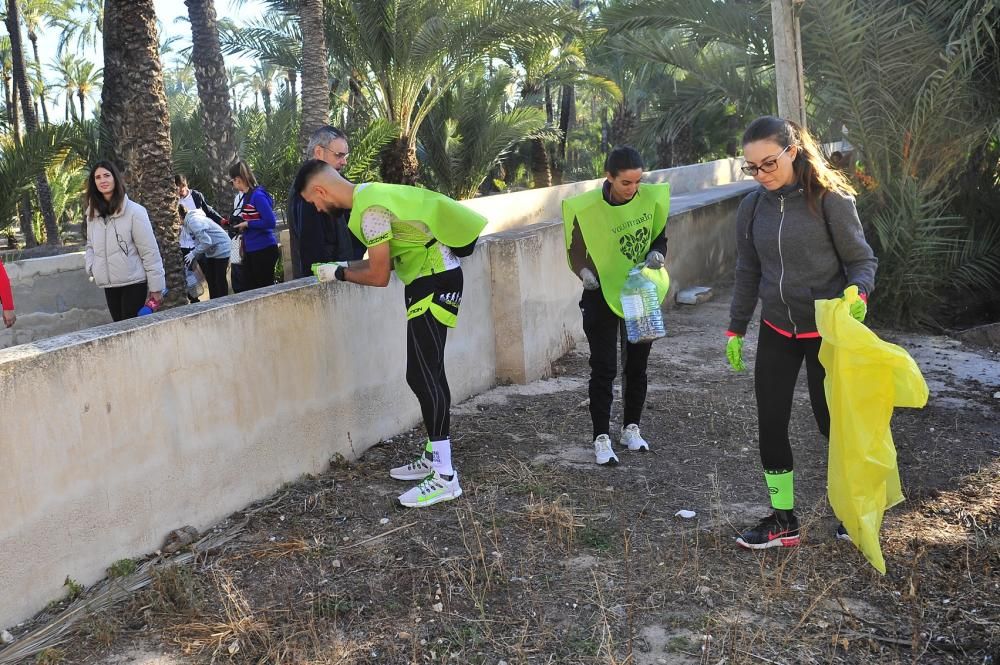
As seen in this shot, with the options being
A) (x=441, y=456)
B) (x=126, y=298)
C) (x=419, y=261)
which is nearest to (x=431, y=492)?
(x=441, y=456)

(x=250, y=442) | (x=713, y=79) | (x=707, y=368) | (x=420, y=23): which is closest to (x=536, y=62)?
(x=420, y=23)

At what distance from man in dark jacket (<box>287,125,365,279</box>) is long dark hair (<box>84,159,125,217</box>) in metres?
1.19

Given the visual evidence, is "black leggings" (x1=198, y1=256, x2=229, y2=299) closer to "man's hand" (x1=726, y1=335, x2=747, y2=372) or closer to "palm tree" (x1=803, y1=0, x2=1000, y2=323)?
"man's hand" (x1=726, y1=335, x2=747, y2=372)

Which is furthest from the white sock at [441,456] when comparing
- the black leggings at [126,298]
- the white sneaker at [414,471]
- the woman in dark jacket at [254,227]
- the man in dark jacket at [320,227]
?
the woman in dark jacket at [254,227]

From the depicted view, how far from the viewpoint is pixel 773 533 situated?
3.89m

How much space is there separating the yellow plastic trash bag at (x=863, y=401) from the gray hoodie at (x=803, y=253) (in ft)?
0.39

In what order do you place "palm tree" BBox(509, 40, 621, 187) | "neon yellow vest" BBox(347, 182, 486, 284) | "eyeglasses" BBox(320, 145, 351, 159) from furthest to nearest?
"palm tree" BBox(509, 40, 621, 187) → "eyeglasses" BBox(320, 145, 351, 159) → "neon yellow vest" BBox(347, 182, 486, 284)

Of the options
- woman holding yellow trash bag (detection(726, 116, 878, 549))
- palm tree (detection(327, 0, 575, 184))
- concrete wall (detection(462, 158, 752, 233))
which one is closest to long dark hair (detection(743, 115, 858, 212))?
woman holding yellow trash bag (detection(726, 116, 878, 549))

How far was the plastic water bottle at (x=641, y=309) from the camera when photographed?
475 cm

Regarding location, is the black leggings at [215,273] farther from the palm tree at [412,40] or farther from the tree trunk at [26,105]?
the tree trunk at [26,105]

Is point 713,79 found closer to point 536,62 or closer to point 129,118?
point 129,118

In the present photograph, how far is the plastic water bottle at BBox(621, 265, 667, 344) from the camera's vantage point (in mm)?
4754

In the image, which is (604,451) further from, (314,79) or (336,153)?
(314,79)

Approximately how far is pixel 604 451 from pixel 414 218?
1.64m
